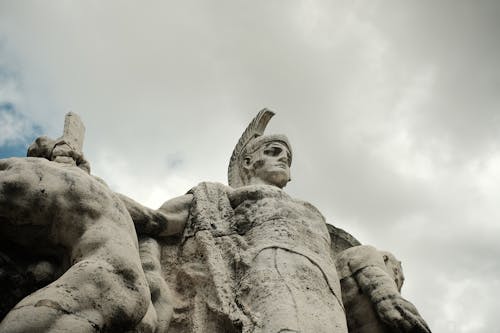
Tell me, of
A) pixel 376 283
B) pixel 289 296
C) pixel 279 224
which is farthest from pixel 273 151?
pixel 289 296

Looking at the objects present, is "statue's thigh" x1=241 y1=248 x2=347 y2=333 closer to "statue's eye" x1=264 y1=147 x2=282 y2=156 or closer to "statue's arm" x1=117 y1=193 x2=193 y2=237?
"statue's arm" x1=117 y1=193 x2=193 y2=237

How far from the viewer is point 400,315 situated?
584cm

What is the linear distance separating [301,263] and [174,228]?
1.24 meters

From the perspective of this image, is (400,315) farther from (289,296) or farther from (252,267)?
(252,267)

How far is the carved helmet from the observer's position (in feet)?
25.8

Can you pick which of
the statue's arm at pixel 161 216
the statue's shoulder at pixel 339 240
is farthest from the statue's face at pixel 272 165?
the statue's arm at pixel 161 216

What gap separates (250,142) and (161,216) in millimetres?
2415

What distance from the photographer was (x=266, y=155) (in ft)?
25.2

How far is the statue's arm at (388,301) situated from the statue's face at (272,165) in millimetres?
1490

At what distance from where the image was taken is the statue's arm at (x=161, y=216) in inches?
225

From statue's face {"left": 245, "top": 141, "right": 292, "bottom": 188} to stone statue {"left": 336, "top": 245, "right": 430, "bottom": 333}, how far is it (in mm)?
1127

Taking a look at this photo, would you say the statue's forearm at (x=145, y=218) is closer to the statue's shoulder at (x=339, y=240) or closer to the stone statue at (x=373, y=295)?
the stone statue at (x=373, y=295)

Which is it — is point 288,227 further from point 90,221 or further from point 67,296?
point 67,296

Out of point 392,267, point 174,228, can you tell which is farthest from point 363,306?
point 174,228
